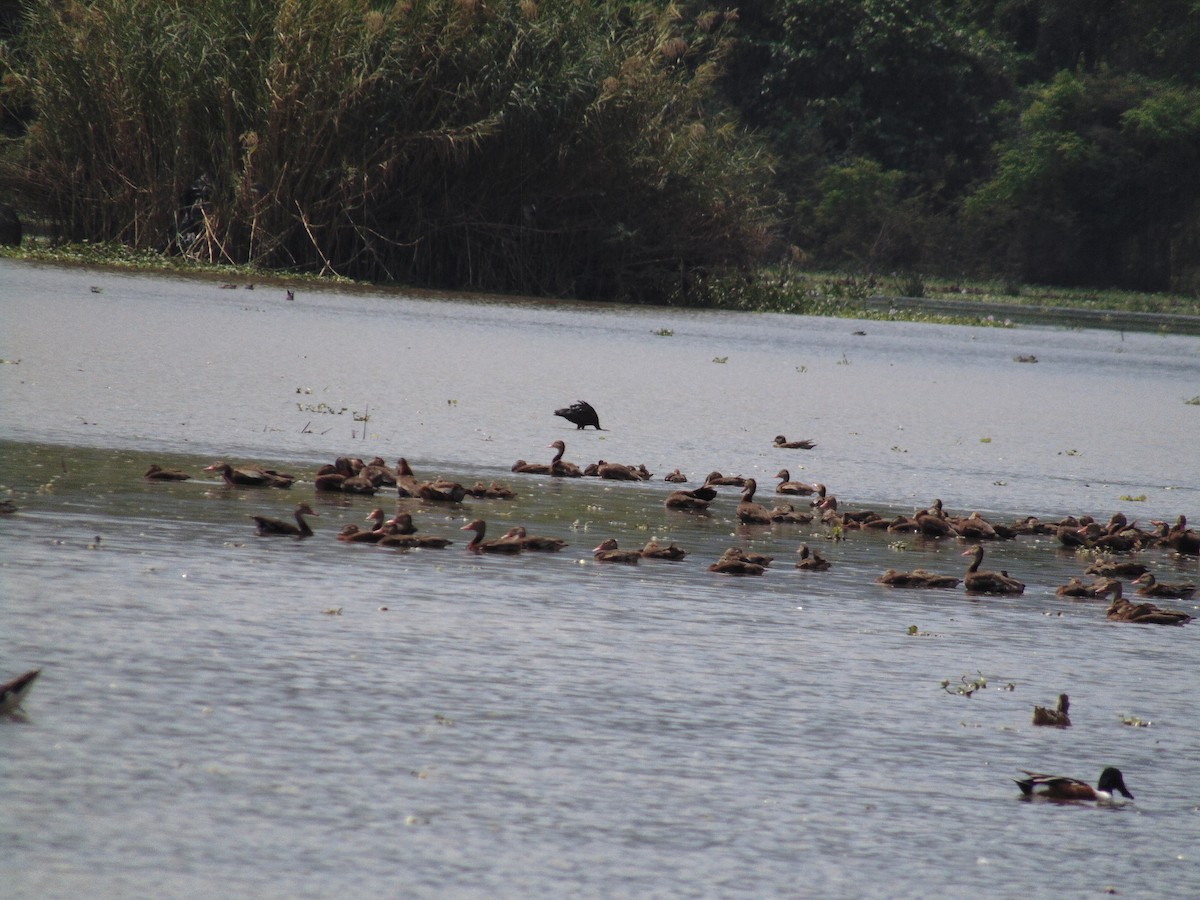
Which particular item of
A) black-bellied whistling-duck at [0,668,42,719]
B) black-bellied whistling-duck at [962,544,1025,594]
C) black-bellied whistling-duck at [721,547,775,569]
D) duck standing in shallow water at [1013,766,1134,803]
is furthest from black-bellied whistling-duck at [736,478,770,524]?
black-bellied whistling-duck at [0,668,42,719]

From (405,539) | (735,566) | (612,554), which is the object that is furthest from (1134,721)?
(405,539)

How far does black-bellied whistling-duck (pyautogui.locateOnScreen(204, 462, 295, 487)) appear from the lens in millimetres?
9734

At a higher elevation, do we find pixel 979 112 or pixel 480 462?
pixel 979 112

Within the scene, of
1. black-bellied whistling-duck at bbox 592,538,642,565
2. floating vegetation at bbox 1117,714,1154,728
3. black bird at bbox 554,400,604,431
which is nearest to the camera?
floating vegetation at bbox 1117,714,1154,728

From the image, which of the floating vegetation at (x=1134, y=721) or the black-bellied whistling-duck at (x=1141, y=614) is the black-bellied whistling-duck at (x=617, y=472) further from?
the floating vegetation at (x=1134, y=721)

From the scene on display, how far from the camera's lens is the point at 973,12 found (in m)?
76.2

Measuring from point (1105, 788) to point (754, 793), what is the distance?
43.0 inches

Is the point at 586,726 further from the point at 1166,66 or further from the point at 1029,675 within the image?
the point at 1166,66

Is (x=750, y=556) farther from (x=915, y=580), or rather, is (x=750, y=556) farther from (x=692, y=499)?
(x=692, y=499)

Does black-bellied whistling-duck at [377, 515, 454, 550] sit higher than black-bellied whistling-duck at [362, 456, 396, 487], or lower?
lower

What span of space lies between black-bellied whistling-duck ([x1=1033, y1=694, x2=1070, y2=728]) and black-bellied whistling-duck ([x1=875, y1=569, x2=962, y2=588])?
256 centimetres

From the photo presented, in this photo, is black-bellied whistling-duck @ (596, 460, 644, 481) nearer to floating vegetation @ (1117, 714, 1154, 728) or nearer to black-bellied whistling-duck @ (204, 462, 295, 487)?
black-bellied whistling-duck @ (204, 462, 295, 487)

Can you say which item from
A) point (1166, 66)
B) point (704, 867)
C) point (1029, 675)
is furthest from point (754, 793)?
point (1166, 66)

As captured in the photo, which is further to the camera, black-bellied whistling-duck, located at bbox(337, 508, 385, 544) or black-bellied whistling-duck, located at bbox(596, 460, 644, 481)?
black-bellied whistling-duck, located at bbox(596, 460, 644, 481)
